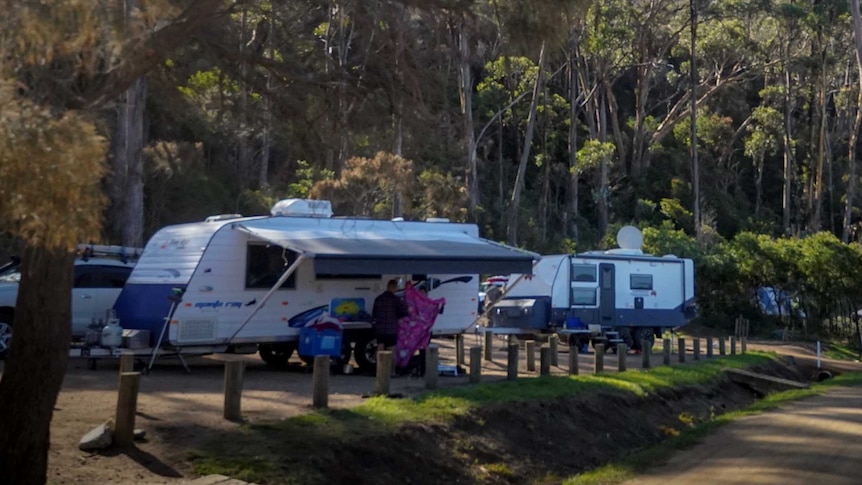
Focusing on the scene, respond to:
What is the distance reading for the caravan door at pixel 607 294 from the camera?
1091 inches

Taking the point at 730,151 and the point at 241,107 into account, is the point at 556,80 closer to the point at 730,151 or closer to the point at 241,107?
the point at 730,151

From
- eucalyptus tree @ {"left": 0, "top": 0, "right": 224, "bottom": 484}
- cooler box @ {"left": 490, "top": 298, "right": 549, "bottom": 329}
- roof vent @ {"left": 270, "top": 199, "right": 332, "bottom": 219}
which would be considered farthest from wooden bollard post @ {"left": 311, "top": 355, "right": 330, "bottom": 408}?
cooler box @ {"left": 490, "top": 298, "right": 549, "bottom": 329}

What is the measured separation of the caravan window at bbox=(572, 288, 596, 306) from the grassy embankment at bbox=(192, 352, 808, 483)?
7.00 metres

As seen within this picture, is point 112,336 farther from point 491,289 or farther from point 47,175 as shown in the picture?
point 491,289

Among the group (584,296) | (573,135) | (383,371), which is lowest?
(383,371)

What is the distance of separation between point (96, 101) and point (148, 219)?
1090 inches

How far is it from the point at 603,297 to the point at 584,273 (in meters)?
0.90

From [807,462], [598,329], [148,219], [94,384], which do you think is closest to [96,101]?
[94,384]

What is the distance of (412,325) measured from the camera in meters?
17.0

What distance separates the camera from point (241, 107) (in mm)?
13891

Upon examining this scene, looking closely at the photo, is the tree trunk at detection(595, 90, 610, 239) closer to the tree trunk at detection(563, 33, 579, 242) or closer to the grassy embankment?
the tree trunk at detection(563, 33, 579, 242)

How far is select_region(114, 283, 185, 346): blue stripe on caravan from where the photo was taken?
1631cm

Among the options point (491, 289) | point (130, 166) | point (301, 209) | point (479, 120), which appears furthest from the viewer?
point (479, 120)

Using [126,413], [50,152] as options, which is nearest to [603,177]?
[126,413]
